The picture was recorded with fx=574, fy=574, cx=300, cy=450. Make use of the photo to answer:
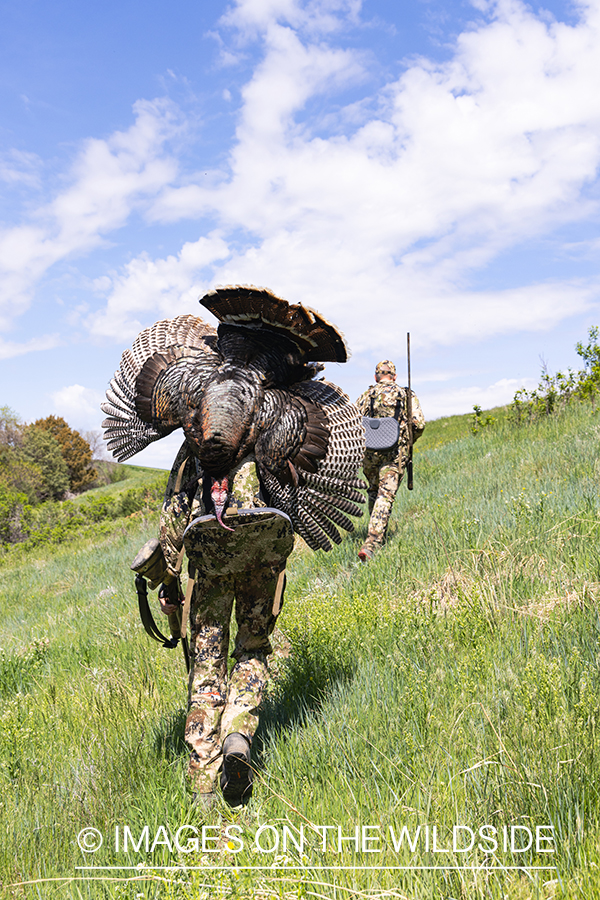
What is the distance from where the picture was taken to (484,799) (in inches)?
87.4

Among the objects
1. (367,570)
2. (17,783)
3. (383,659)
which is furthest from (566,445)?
(17,783)

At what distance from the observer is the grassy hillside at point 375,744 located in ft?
6.81

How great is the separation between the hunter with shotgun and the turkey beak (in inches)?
184

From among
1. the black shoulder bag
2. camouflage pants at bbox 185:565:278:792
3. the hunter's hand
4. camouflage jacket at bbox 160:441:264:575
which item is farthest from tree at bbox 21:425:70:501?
camouflage pants at bbox 185:565:278:792

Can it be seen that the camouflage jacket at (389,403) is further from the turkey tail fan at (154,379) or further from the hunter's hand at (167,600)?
the hunter's hand at (167,600)

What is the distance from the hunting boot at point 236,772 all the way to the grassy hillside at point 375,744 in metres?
0.08

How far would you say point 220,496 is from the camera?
281 cm

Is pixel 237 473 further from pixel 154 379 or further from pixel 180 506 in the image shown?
pixel 154 379

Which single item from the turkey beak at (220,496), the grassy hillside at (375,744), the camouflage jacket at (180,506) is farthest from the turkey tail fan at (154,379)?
the grassy hillside at (375,744)

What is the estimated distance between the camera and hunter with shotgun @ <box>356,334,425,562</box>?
753 centimetres

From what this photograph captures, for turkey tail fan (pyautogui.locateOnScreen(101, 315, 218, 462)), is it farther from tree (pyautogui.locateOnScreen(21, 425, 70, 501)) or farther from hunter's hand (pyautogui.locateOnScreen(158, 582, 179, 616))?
tree (pyautogui.locateOnScreen(21, 425, 70, 501))

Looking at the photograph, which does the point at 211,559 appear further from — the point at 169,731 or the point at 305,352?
the point at 169,731

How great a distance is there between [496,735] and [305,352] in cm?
206

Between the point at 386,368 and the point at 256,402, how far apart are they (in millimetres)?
5274
